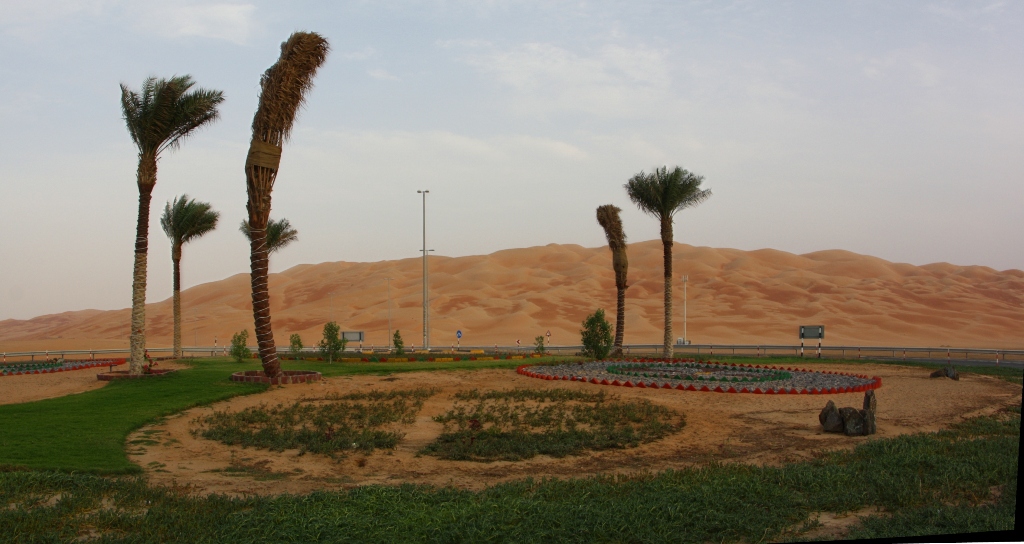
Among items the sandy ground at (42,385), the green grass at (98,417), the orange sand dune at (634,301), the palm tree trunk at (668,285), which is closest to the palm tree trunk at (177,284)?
the sandy ground at (42,385)

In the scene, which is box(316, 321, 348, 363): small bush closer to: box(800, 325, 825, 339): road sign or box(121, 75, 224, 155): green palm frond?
box(121, 75, 224, 155): green palm frond

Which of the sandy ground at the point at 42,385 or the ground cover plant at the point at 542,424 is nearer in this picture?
the ground cover plant at the point at 542,424

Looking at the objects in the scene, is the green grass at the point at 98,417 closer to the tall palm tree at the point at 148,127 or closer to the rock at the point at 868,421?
the tall palm tree at the point at 148,127

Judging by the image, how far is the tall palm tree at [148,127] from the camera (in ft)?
74.8

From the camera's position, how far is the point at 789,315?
309 feet

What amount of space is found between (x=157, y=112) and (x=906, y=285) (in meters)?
115

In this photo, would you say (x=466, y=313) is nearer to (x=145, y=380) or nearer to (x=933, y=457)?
(x=145, y=380)

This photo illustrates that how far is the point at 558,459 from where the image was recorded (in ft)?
39.7

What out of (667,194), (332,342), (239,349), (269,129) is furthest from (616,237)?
(269,129)

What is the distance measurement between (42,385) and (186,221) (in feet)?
42.0

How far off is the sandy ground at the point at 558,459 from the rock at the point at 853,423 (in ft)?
0.90

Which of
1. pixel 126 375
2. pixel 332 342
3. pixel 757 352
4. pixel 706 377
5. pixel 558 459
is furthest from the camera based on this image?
pixel 757 352

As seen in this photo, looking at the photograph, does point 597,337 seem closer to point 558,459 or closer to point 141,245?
point 141,245

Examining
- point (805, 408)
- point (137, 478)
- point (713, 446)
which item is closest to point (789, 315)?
point (805, 408)
